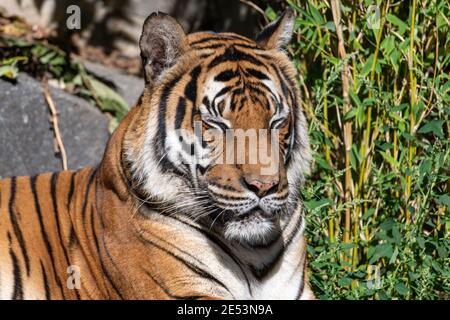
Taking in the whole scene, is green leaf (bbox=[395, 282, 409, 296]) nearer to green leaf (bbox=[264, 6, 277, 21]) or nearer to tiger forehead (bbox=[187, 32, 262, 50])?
tiger forehead (bbox=[187, 32, 262, 50])

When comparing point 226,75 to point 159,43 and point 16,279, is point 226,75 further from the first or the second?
point 16,279

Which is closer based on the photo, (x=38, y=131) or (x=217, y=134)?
(x=217, y=134)

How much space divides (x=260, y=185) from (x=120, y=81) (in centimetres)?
371

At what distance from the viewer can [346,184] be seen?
4.44 m

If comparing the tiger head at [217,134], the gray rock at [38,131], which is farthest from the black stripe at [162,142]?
the gray rock at [38,131]

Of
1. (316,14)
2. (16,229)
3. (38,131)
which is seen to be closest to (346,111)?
(316,14)

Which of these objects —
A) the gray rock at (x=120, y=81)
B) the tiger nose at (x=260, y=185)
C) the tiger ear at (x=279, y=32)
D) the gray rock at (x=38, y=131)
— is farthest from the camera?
the gray rock at (x=120, y=81)

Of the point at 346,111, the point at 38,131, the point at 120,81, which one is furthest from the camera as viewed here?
the point at 120,81

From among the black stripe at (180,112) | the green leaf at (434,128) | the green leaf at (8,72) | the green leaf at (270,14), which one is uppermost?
the green leaf at (270,14)

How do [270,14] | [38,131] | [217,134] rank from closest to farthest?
[217,134] < [270,14] < [38,131]

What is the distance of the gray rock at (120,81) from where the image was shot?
22.1ft

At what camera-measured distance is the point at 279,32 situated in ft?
12.5

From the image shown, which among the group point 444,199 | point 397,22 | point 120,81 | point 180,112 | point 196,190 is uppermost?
point 397,22

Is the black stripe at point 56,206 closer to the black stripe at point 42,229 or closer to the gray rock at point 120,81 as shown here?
the black stripe at point 42,229
